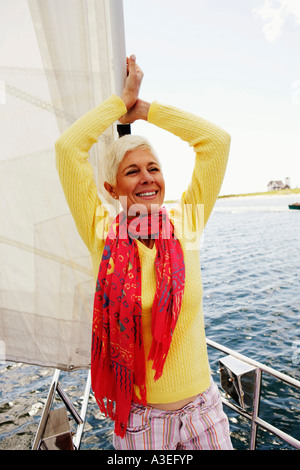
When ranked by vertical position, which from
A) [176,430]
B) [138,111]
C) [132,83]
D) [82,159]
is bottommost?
[176,430]

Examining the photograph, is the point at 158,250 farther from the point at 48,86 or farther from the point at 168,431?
the point at 48,86

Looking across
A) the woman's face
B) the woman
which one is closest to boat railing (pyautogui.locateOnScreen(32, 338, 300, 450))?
the woman

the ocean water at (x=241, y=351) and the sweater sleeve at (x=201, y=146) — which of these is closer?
the sweater sleeve at (x=201, y=146)

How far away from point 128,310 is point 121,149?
687 mm

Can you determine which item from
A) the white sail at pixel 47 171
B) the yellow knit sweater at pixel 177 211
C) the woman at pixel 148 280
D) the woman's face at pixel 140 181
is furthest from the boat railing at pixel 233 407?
the woman's face at pixel 140 181

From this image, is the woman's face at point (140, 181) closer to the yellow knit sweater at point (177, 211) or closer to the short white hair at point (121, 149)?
the short white hair at point (121, 149)

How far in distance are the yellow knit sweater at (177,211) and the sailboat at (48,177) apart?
291 mm

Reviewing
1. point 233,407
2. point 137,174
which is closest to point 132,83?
point 137,174

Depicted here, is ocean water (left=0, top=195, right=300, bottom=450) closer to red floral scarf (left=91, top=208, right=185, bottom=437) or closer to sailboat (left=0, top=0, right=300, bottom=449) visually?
sailboat (left=0, top=0, right=300, bottom=449)

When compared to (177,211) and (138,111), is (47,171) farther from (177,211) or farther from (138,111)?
(177,211)

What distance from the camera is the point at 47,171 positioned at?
5.08ft

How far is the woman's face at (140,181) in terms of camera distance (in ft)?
4.11
